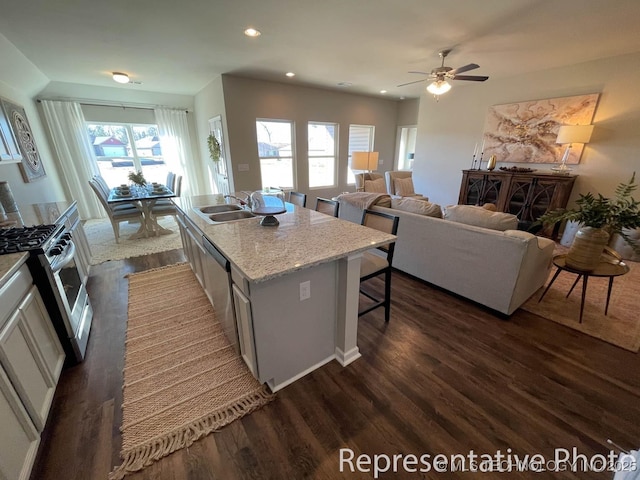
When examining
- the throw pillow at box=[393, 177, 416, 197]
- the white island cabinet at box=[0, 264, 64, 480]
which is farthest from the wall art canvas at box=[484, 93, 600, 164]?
the white island cabinet at box=[0, 264, 64, 480]

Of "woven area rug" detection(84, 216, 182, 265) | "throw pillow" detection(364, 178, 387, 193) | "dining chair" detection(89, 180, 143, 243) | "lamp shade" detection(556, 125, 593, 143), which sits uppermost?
"lamp shade" detection(556, 125, 593, 143)

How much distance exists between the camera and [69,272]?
199 cm

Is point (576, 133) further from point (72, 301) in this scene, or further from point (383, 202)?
point (72, 301)

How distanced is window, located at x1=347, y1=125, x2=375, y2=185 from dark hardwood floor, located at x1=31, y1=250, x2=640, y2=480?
491cm

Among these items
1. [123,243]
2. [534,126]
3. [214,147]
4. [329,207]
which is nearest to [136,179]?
[123,243]

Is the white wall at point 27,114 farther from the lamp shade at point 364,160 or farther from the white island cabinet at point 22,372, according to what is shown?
the lamp shade at point 364,160

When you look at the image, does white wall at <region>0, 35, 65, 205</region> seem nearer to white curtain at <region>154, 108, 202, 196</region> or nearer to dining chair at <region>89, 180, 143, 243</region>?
dining chair at <region>89, 180, 143, 243</region>

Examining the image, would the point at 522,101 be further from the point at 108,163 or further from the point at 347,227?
the point at 108,163

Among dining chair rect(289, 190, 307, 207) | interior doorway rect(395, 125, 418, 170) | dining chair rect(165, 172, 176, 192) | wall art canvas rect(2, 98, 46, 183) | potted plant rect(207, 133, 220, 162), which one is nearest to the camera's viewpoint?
dining chair rect(289, 190, 307, 207)

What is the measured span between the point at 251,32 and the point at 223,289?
108 inches

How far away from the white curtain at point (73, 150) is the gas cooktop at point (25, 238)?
4.34m

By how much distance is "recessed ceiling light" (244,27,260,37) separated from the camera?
8.67 ft

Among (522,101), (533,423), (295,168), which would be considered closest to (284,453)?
(533,423)

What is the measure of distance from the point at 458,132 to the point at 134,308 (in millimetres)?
6180
